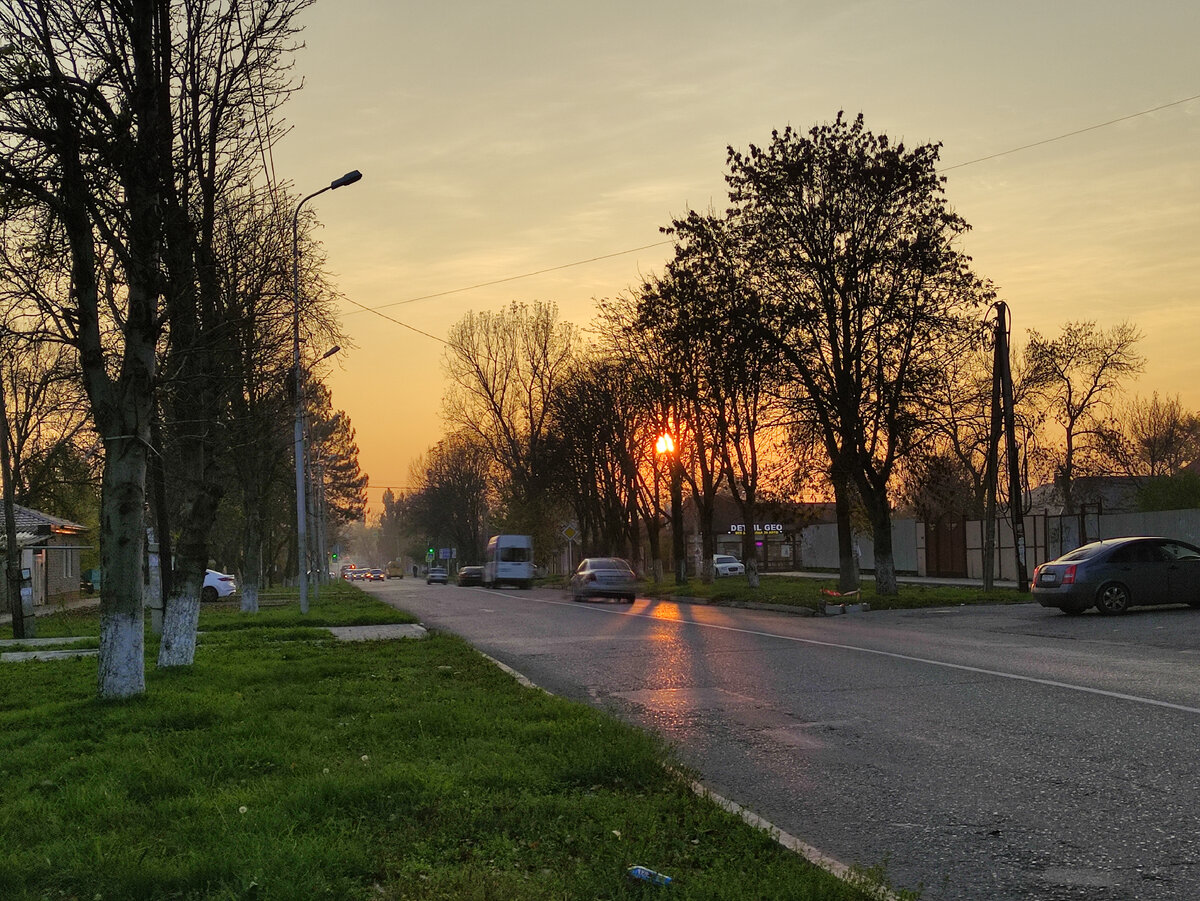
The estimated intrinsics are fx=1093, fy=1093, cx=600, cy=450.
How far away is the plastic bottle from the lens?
15.0 feet

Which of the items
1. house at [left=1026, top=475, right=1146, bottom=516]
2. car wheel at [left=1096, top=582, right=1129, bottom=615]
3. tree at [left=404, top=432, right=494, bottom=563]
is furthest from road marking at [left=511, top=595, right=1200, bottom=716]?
tree at [left=404, top=432, right=494, bottom=563]

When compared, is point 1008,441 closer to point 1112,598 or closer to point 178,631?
point 1112,598

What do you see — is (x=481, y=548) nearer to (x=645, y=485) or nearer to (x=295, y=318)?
(x=645, y=485)

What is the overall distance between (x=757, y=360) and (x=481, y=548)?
77.4 meters

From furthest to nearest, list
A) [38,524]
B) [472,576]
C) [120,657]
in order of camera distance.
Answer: [472,576] < [38,524] < [120,657]

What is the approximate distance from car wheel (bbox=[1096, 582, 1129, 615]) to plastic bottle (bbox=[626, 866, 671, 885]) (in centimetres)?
1810

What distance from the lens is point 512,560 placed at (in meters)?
61.8

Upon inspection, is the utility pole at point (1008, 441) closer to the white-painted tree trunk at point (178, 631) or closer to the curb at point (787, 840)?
the white-painted tree trunk at point (178, 631)

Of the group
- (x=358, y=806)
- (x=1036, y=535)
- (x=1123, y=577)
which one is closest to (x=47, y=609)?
(x=1036, y=535)

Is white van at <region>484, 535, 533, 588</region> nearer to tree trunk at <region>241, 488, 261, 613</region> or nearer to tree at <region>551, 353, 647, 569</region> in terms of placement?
tree at <region>551, 353, 647, 569</region>

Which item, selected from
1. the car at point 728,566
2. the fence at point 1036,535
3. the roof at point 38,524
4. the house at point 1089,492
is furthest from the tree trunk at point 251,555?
the car at point 728,566

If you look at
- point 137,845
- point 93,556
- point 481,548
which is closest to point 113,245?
point 137,845

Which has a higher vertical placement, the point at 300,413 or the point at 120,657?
the point at 300,413

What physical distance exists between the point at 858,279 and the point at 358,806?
24274mm
